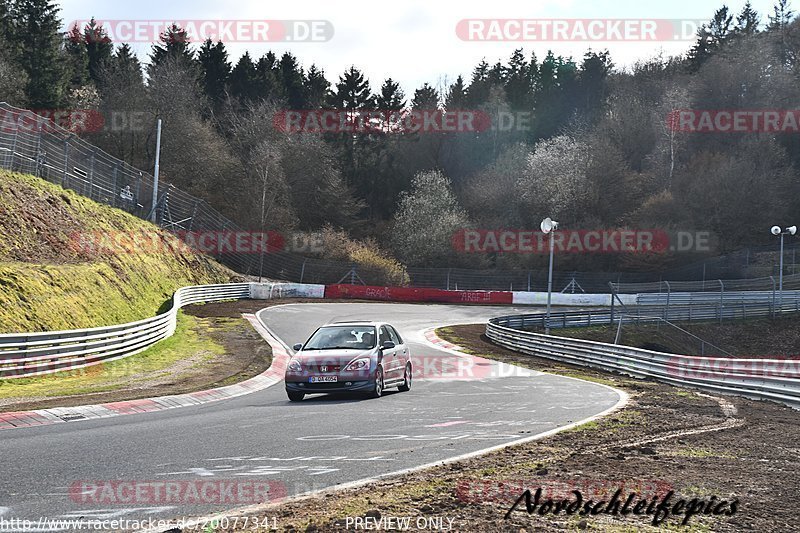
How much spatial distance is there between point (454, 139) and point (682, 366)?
229ft

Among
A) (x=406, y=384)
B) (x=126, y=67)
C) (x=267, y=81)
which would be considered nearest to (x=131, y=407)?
(x=406, y=384)

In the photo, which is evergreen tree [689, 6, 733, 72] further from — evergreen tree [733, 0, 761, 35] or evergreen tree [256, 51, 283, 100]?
evergreen tree [256, 51, 283, 100]

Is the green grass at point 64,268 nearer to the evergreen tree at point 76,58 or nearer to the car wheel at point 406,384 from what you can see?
the car wheel at point 406,384

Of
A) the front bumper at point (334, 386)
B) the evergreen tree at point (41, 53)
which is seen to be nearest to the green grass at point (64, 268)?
the front bumper at point (334, 386)

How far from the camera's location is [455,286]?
→ 65438 mm

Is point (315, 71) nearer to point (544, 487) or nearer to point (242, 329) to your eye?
point (242, 329)

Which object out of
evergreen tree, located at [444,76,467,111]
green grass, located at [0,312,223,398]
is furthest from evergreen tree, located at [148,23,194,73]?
green grass, located at [0,312,223,398]

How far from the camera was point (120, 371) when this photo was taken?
2191 centimetres

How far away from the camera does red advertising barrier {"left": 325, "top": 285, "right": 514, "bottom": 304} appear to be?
188 ft

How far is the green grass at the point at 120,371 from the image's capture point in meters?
17.3

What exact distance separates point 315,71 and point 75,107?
3146 centimetres

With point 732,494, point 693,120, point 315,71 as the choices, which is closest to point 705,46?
point 693,120

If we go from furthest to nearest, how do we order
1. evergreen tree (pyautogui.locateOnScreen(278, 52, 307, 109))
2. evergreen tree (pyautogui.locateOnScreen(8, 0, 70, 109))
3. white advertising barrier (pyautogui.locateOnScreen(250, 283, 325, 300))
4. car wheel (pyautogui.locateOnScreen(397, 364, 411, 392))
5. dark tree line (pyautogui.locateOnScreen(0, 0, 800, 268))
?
1. evergreen tree (pyautogui.locateOnScreen(278, 52, 307, 109))
2. dark tree line (pyautogui.locateOnScreen(0, 0, 800, 268))
3. evergreen tree (pyautogui.locateOnScreen(8, 0, 70, 109))
4. white advertising barrier (pyautogui.locateOnScreen(250, 283, 325, 300))
5. car wheel (pyautogui.locateOnScreen(397, 364, 411, 392))

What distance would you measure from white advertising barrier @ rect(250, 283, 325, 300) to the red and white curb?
1153 inches
